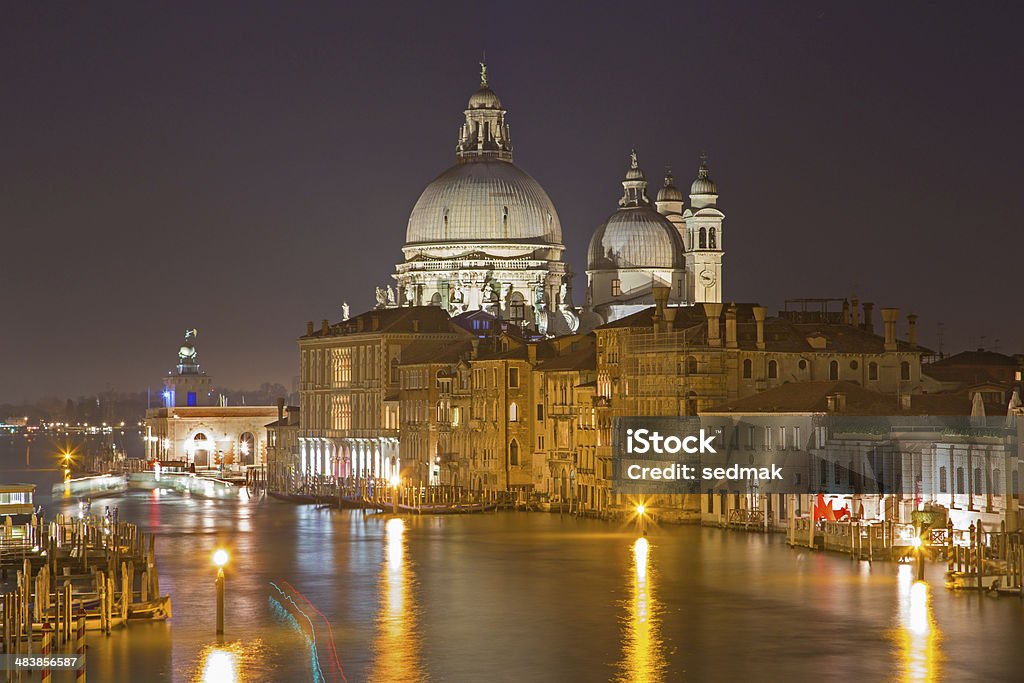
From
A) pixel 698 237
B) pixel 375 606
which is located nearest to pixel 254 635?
pixel 375 606

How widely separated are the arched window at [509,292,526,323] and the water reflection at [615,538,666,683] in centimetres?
4939

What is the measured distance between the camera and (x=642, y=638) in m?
44.1

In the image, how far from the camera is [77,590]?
52156 mm

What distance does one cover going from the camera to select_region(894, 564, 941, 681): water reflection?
4000 cm

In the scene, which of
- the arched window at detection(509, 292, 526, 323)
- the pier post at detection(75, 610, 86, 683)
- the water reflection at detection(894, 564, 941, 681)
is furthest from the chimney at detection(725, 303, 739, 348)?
the arched window at detection(509, 292, 526, 323)

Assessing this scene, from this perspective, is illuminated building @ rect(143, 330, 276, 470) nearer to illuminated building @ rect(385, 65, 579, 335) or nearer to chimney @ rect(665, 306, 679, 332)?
illuminated building @ rect(385, 65, 579, 335)

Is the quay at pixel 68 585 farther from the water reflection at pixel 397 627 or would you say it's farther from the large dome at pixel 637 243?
the large dome at pixel 637 243

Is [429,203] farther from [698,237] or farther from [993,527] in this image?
[993,527]

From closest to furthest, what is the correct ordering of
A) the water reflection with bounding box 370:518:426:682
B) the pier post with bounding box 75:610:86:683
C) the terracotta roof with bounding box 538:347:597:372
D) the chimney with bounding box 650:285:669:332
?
the pier post with bounding box 75:610:86:683 < the water reflection with bounding box 370:518:426:682 < the chimney with bounding box 650:285:669:332 < the terracotta roof with bounding box 538:347:597:372

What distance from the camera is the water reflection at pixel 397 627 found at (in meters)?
40.2

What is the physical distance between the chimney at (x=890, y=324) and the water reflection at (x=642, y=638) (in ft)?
63.4

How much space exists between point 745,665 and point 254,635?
9.47m

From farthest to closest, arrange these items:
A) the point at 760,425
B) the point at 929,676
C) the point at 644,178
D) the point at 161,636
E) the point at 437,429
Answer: the point at 644,178 < the point at 437,429 < the point at 760,425 < the point at 161,636 < the point at 929,676

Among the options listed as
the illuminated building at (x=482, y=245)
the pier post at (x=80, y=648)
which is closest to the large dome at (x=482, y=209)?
the illuminated building at (x=482, y=245)
